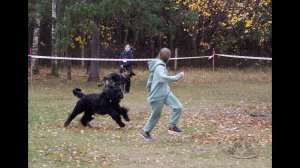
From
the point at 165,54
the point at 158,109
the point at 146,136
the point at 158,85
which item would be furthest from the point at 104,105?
the point at 165,54

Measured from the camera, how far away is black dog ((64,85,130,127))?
1222 cm

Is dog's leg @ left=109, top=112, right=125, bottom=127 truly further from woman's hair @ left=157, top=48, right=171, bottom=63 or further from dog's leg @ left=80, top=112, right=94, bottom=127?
woman's hair @ left=157, top=48, right=171, bottom=63

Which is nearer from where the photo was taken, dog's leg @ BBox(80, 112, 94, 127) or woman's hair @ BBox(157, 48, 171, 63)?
woman's hair @ BBox(157, 48, 171, 63)

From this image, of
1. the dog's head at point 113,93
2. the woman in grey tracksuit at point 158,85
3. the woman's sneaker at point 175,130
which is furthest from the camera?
the dog's head at point 113,93

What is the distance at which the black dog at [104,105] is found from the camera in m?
12.2

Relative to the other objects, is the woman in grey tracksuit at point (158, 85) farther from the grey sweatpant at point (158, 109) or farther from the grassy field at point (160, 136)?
the grassy field at point (160, 136)

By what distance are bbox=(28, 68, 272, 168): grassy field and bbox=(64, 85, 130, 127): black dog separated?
284 millimetres

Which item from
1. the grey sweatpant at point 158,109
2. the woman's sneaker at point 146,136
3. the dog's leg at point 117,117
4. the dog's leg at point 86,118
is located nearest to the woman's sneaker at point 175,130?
the grey sweatpant at point 158,109

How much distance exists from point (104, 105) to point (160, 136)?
148 cm

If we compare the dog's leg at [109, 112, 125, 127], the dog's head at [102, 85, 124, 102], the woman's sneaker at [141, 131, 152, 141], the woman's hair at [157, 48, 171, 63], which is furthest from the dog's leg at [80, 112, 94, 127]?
the woman's hair at [157, 48, 171, 63]

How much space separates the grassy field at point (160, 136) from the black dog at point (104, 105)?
11.2 inches

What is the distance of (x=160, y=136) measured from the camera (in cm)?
1161
